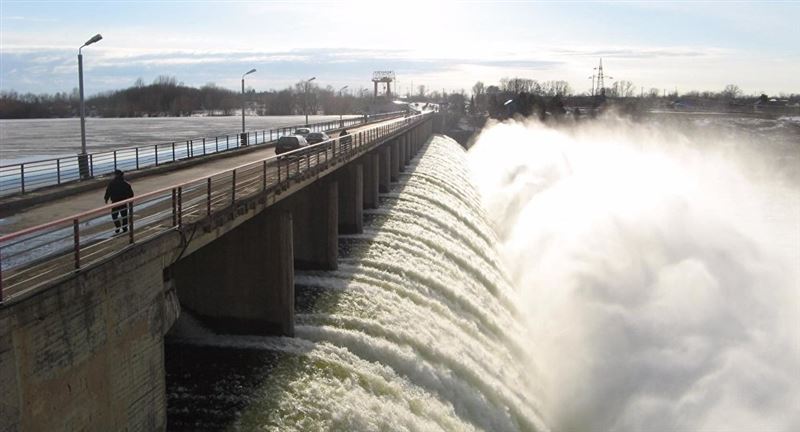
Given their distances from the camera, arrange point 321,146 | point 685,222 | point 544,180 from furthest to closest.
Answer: point 544,180 < point 685,222 < point 321,146

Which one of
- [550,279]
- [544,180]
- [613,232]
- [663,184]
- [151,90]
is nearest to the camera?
[550,279]

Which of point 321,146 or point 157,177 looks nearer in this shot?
point 157,177

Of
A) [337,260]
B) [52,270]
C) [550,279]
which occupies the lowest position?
[550,279]

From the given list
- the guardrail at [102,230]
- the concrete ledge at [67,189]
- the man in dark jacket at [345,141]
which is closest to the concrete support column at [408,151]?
the man in dark jacket at [345,141]

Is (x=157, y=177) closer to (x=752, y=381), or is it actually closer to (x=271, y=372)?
(x=271, y=372)

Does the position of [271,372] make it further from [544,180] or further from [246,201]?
[544,180]

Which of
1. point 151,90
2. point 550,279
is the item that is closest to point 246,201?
point 550,279

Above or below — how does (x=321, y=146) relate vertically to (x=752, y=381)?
above

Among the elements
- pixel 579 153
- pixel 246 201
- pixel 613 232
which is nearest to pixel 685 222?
pixel 613 232

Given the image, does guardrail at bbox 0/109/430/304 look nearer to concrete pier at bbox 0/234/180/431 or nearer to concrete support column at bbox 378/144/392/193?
concrete pier at bbox 0/234/180/431
